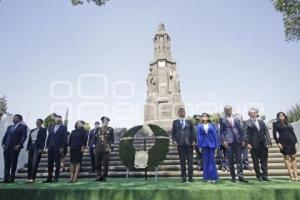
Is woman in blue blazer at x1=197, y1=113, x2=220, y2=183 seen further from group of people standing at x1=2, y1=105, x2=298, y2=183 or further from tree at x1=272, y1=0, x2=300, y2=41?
tree at x1=272, y1=0, x2=300, y2=41

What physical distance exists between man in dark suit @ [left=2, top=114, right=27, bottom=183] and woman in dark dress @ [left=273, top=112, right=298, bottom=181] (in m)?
7.72

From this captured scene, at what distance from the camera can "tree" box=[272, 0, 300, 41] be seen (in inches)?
501

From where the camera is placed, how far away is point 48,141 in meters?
8.49

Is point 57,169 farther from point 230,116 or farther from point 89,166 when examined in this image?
point 230,116

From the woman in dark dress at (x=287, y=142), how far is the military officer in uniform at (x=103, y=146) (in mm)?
4999

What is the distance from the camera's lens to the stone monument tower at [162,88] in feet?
80.9

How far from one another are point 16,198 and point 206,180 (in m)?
4.56

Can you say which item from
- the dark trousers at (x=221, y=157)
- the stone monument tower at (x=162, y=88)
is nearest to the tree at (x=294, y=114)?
the stone monument tower at (x=162, y=88)

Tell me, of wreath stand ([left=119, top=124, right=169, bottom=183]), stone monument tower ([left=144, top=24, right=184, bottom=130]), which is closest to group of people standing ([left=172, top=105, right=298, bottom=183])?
wreath stand ([left=119, top=124, right=169, bottom=183])

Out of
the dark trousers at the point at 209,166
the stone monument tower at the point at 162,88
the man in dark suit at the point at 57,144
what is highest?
the stone monument tower at the point at 162,88

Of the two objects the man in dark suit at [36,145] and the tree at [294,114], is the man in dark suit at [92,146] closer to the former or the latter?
the man in dark suit at [36,145]

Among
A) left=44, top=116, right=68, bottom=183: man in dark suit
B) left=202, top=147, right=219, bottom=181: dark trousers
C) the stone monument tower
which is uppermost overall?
the stone monument tower

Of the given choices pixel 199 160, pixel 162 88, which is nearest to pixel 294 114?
pixel 162 88

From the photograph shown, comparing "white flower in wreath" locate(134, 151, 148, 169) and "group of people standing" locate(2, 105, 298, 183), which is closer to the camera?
"group of people standing" locate(2, 105, 298, 183)
